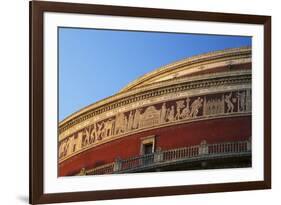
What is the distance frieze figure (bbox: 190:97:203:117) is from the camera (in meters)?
1.75

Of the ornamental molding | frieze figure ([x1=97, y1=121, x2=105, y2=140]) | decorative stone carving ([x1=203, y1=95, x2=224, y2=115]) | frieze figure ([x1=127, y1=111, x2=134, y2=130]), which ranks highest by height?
the ornamental molding

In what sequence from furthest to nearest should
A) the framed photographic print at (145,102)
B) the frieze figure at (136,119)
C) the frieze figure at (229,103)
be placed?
the frieze figure at (229,103) → the frieze figure at (136,119) → the framed photographic print at (145,102)

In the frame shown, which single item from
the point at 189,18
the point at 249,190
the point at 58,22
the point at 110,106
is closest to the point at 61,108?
the point at 110,106

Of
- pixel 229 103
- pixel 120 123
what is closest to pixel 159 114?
pixel 120 123

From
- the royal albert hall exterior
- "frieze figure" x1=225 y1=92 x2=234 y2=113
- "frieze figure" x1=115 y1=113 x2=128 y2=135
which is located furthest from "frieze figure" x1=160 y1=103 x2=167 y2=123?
"frieze figure" x1=225 y1=92 x2=234 y2=113

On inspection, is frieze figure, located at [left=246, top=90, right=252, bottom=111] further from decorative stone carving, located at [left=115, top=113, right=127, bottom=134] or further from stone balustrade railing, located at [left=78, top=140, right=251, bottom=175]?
decorative stone carving, located at [left=115, top=113, right=127, bottom=134]

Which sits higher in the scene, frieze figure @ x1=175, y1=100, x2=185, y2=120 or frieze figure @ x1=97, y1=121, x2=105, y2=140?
frieze figure @ x1=175, y1=100, x2=185, y2=120

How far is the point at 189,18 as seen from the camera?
1.73 meters

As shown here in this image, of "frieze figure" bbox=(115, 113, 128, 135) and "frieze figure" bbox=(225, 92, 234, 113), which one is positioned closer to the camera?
"frieze figure" bbox=(115, 113, 128, 135)

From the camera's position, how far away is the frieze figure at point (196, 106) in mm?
1753

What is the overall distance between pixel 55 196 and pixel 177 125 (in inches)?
17.7

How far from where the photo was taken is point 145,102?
1705 millimetres

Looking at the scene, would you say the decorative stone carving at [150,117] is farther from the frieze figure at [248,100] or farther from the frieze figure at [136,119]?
the frieze figure at [248,100]

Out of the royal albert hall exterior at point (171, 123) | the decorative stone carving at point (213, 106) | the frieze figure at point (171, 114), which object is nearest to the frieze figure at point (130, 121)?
the royal albert hall exterior at point (171, 123)
